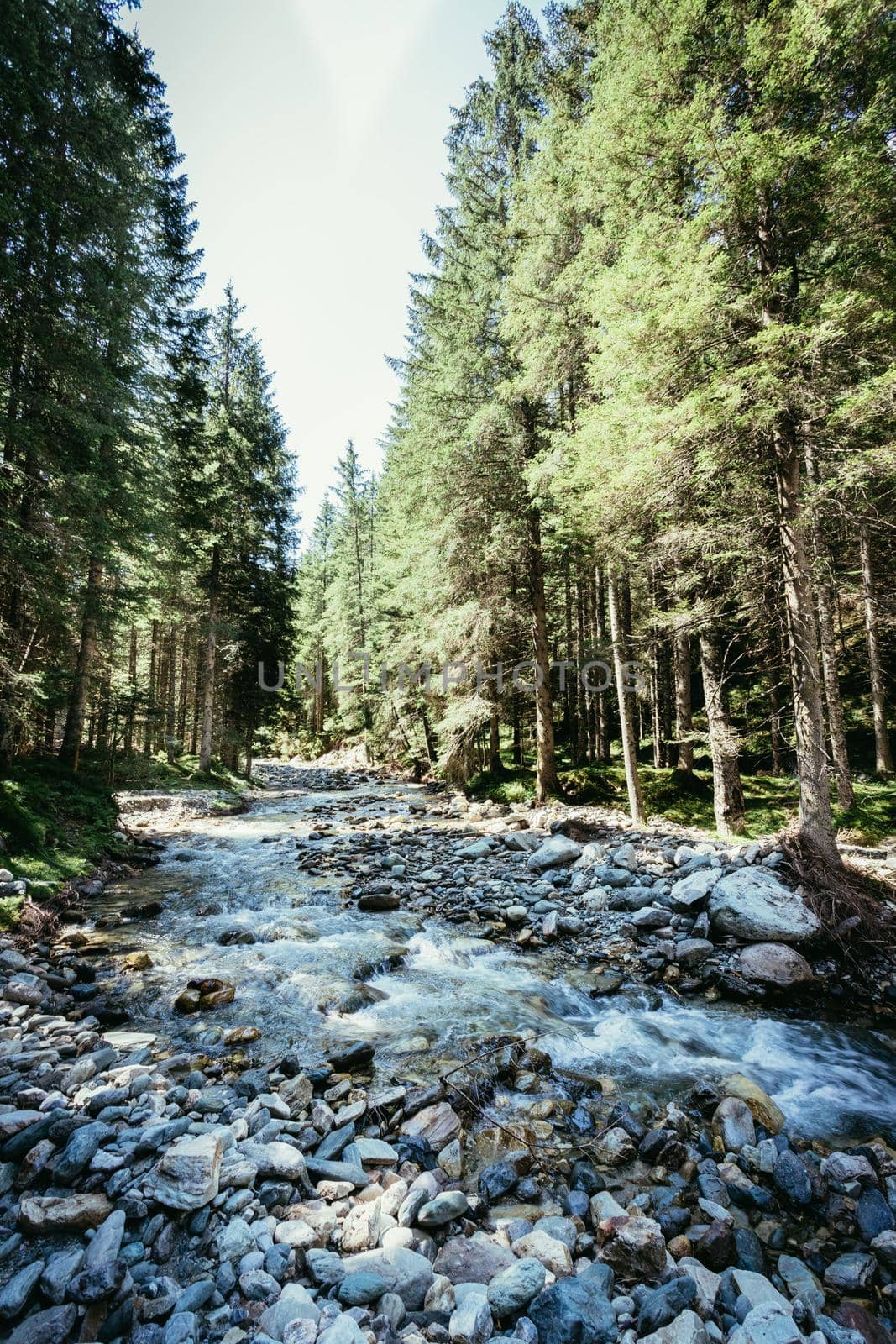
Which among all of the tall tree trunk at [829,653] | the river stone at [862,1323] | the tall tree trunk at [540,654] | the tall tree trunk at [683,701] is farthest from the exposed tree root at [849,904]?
the tall tree trunk at [540,654]

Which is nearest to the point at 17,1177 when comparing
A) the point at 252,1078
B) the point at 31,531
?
the point at 252,1078

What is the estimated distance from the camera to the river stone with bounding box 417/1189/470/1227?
2.82 metres

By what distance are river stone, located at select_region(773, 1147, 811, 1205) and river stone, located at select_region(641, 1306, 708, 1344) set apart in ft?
4.46

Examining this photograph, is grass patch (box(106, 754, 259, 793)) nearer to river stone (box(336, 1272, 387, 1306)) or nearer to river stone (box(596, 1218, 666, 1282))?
river stone (box(336, 1272, 387, 1306))

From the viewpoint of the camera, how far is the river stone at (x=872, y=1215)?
296 centimetres

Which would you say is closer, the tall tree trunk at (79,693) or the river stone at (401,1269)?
the river stone at (401,1269)

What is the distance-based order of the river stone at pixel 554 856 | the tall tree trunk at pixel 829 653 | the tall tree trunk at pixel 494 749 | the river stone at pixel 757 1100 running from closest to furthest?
the river stone at pixel 757 1100 → the tall tree trunk at pixel 829 653 → the river stone at pixel 554 856 → the tall tree trunk at pixel 494 749

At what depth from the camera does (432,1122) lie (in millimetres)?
3660

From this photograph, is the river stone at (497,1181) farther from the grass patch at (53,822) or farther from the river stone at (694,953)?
the grass patch at (53,822)

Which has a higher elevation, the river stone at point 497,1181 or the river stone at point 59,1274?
the river stone at point 59,1274

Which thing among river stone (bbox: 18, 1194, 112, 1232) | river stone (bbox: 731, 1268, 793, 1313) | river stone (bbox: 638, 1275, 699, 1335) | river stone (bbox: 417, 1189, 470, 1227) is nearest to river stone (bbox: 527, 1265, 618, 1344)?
river stone (bbox: 638, 1275, 699, 1335)

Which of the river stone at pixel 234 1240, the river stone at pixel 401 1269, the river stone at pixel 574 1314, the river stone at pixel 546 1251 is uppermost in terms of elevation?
the river stone at pixel 234 1240

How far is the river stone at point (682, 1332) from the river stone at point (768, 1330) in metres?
0.14

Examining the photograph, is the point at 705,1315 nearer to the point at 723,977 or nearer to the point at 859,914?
the point at 723,977
